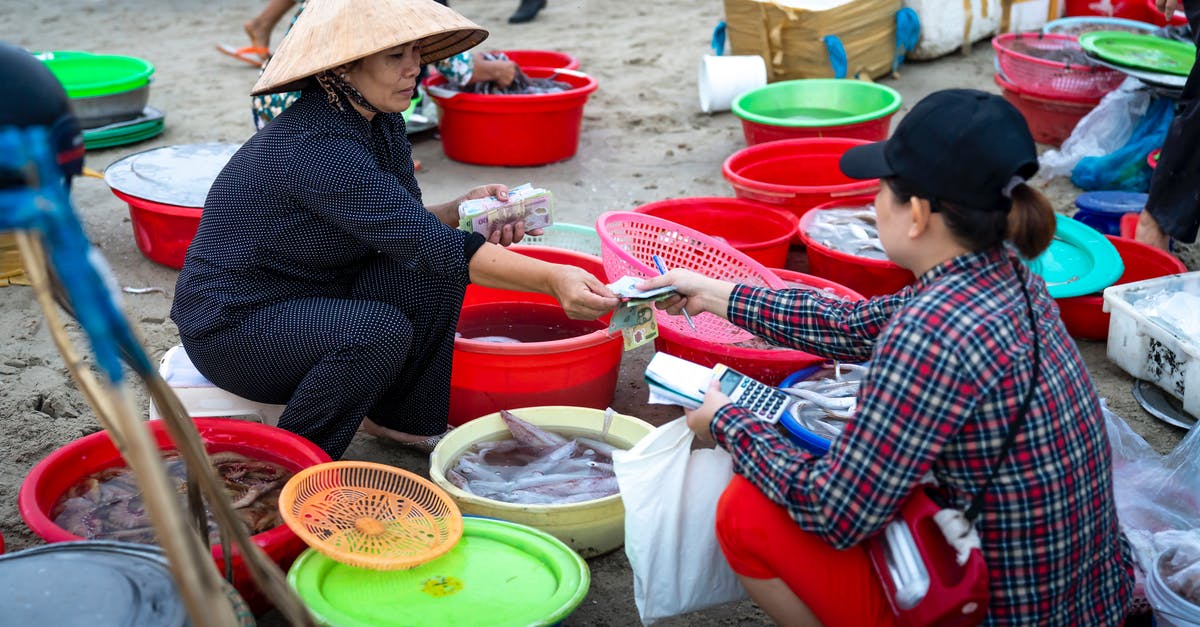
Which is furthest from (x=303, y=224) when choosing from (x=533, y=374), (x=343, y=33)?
(x=533, y=374)

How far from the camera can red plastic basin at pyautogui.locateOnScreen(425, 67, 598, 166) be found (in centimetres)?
539

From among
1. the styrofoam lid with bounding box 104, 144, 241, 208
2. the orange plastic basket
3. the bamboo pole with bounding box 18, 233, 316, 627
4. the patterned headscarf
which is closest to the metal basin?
the styrofoam lid with bounding box 104, 144, 241, 208

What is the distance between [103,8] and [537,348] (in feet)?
24.3

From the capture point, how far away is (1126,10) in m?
6.99

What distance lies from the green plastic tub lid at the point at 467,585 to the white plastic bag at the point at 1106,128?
3.92m

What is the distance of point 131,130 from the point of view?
5.80 metres

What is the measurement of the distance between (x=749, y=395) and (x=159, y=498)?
1.35 m

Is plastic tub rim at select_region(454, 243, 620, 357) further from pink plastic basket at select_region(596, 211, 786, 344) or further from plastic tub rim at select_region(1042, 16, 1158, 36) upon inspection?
plastic tub rim at select_region(1042, 16, 1158, 36)

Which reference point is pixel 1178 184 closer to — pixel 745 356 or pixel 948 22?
pixel 745 356

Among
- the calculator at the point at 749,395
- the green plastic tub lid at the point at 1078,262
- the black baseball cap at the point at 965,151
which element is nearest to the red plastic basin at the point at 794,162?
the green plastic tub lid at the point at 1078,262

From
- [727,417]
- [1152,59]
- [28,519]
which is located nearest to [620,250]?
[727,417]

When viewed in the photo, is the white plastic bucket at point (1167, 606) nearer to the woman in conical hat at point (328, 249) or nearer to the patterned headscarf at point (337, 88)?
the woman in conical hat at point (328, 249)

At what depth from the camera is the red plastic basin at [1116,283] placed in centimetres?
383

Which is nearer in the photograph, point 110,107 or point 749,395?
point 749,395
